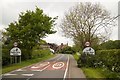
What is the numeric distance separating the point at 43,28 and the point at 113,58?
3316cm

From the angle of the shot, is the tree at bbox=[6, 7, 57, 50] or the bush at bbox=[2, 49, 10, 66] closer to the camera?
the bush at bbox=[2, 49, 10, 66]

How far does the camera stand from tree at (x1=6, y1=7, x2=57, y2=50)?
55656 mm

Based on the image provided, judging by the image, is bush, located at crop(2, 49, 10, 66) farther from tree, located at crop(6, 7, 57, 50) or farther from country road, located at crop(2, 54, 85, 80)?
tree, located at crop(6, 7, 57, 50)

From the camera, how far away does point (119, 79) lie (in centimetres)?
1662

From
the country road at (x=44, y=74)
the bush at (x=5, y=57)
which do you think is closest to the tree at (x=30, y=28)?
the bush at (x=5, y=57)

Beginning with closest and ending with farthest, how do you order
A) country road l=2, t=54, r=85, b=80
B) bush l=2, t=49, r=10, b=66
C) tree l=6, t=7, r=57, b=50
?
country road l=2, t=54, r=85, b=80
bush l=2, t=49, r=10, b=66
tree l=6, t=7, r=57, b=50

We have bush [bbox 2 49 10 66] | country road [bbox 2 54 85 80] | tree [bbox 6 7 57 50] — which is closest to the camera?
country road [bbox 2 54 85 80]

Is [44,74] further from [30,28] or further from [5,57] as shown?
[30,28]

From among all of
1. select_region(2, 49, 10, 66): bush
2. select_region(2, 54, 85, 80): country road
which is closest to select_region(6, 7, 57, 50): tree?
select_region(2, 49, 10, 66): bush

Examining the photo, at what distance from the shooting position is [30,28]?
55.4m

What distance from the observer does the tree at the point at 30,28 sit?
183ft

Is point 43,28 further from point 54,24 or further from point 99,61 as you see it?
point 99,61

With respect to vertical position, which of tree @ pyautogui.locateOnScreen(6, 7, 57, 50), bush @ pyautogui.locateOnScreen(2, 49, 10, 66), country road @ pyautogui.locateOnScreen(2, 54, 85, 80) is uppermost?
tree @ pyautogui.locateOnScreen(6, 7, 57, 50)

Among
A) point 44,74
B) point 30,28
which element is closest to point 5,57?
point 44,74
